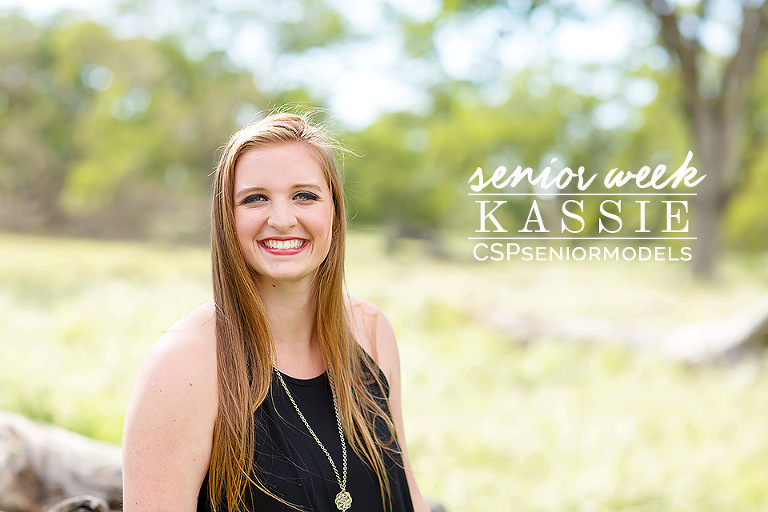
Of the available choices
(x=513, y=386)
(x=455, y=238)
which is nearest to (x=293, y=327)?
(x=513, y=386)

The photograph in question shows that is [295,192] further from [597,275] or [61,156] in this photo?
[61,156]

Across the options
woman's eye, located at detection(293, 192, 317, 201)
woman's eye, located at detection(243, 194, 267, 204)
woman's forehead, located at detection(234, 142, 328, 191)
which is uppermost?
woman's forehead, located at detection(234, 142, 328, 191)

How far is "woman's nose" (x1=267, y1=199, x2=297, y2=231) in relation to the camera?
1.43 metres

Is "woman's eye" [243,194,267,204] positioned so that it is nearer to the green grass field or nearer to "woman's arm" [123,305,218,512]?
"woman's arm" [123,305,218,512]

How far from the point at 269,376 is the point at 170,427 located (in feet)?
0.78

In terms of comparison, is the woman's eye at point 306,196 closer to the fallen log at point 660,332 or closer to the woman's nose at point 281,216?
the woman's nose at point 281,216

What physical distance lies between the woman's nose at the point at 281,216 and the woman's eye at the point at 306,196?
42mm

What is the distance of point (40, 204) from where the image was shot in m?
12.4

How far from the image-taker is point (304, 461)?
1475 mm

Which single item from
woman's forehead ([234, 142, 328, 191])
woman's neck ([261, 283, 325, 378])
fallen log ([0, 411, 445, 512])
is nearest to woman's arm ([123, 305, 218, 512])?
woman's neck ([261, 283, 325, 378])

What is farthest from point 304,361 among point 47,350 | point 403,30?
point 403,30

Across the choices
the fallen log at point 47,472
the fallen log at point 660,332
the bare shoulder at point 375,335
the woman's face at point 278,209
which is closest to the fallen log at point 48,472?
the fallen log at point 47,472

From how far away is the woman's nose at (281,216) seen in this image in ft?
4.68

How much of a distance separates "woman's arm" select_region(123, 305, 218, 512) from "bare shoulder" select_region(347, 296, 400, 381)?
0.50 meters
